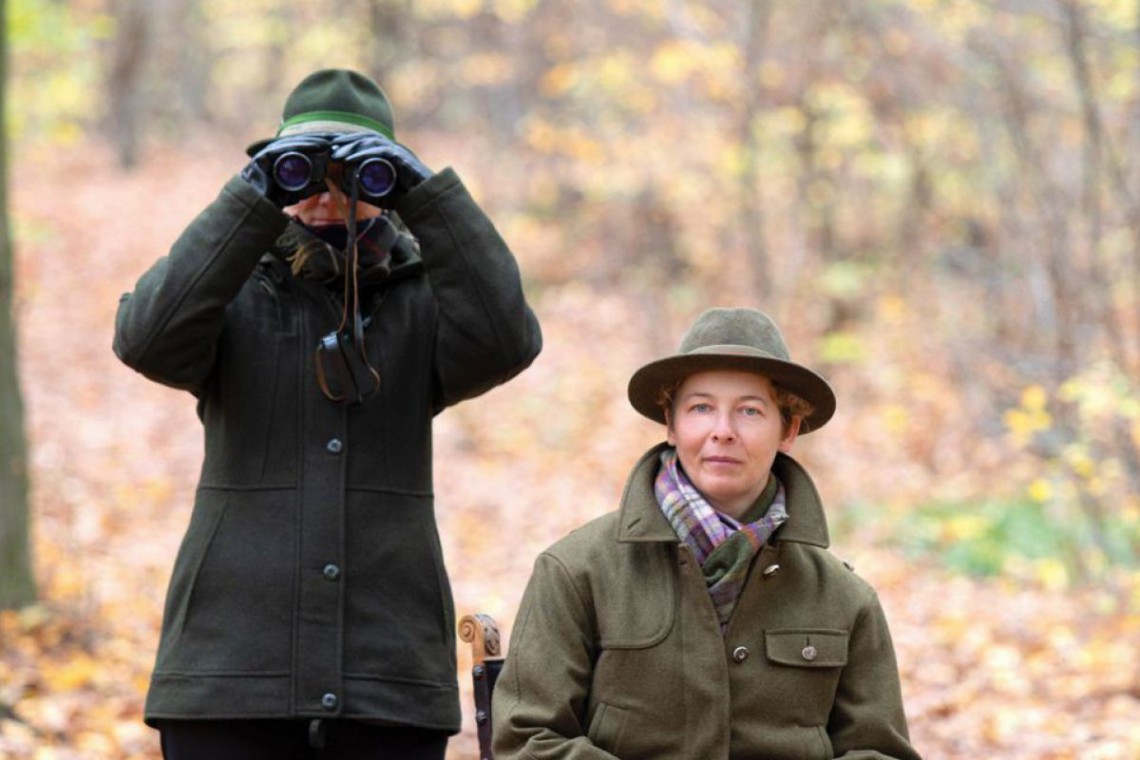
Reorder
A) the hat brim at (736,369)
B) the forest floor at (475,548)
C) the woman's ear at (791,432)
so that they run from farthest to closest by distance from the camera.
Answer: the forest floor at (475,548)
the woman's ear at (791,432)
the hat brim at (736,369)

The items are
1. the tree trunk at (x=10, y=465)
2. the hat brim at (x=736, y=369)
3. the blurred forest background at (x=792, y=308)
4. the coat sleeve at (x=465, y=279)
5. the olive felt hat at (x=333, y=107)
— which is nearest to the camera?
the hat brim at (x=736, y=369)

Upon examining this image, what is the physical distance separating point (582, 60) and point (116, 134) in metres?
13.1

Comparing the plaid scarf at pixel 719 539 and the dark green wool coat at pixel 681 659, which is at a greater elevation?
the plaid scarf at pixel 719 539

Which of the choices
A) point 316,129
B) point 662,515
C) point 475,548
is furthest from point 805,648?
point 475,548

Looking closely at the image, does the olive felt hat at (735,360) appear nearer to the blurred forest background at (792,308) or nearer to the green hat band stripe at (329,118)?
the green hat band stripe at (329,118)

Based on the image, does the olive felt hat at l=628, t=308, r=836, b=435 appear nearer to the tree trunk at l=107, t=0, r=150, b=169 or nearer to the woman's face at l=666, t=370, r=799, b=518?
the woman's face at l=666, t=370, r=799, b=518

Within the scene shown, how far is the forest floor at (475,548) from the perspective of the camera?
19.0 feet

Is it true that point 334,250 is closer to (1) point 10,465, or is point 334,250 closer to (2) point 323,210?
(2) point 323,210

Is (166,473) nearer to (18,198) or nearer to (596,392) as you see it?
(596,392)

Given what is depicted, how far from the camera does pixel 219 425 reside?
9.89 ft

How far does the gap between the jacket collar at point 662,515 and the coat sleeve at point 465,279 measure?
454 mm

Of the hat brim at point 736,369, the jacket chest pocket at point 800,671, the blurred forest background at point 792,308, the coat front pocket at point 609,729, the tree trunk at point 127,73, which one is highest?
the tree trunk at point 127,73

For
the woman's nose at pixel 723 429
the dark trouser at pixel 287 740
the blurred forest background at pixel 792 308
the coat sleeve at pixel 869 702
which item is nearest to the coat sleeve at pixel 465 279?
the woman's nose at pixel 723 429

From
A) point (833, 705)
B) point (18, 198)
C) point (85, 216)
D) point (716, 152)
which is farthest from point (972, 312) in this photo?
point (18, 198)
